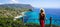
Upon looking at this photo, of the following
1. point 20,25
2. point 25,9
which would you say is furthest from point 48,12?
point 20,25

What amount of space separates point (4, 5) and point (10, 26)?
4.00 m

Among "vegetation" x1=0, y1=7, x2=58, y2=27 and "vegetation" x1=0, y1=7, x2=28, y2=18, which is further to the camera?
"vegetation" x1=0, y1=7, x2=28, y2=18

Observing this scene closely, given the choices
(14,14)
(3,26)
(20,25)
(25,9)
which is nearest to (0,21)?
(3,26)

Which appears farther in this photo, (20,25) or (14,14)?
(14,14)

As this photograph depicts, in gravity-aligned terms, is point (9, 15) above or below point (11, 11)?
below

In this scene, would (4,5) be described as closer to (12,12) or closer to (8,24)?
(12,12)

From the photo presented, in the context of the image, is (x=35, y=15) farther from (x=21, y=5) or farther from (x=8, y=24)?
(x=8, y=24)

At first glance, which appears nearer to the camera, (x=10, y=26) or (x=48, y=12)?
(x=10, y=26)

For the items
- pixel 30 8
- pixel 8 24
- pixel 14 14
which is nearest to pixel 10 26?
pixel 8 24

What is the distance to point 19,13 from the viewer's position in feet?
39.2

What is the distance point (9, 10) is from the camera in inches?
464

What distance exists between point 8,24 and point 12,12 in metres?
3.40

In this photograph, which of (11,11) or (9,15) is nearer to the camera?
(9,15)

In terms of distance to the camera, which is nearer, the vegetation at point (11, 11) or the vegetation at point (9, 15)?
the vegetation at point (9, 15)
